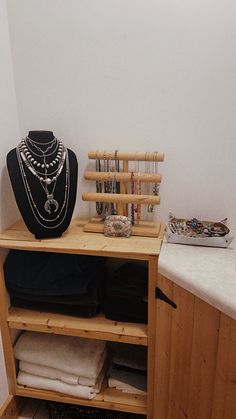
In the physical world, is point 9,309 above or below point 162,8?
below

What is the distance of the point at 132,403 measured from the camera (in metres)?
1.14

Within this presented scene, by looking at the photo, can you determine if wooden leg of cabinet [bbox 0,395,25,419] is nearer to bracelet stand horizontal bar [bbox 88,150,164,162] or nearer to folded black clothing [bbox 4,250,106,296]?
folded black clothing [bbox 4,250,106,296]

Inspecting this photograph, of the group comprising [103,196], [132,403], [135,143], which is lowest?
[132,403]

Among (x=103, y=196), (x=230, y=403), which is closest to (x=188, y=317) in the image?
(x=230, y=403)

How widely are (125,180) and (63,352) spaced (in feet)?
2.38

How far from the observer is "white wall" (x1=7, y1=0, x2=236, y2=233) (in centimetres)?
104

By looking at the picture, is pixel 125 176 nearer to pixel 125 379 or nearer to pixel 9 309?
pixel 9 309

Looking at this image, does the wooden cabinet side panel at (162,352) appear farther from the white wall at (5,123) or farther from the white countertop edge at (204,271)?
the white wall at (5,123)

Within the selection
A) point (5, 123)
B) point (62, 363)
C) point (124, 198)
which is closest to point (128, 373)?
point (62, 363)

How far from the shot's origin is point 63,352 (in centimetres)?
119

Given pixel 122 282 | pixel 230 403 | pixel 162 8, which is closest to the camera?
pixel 230 403

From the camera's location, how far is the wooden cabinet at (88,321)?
1.00 m

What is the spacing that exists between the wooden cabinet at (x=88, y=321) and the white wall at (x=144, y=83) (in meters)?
0.30

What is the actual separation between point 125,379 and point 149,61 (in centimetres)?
123
